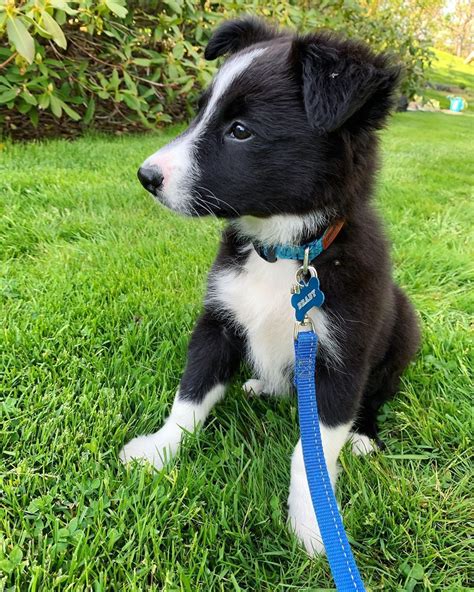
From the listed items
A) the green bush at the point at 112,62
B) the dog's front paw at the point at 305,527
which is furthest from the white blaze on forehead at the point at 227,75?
the green bush at the point at 112,62

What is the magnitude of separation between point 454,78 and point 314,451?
117 ft

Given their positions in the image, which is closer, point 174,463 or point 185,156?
point 185,156

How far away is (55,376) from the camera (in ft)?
6.53

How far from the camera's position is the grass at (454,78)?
25497 millimetres

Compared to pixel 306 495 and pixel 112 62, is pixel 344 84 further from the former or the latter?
pixel 112 62

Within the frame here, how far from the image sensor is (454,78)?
31.7 m

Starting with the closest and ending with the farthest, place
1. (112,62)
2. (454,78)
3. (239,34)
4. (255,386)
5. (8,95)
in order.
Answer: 1. (239,34)
2. (255,386)
3. (8,95)
4. (112,62)
5. (454,78)

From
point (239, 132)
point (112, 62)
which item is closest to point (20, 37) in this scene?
point (239, 132)

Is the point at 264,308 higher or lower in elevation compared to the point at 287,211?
lower

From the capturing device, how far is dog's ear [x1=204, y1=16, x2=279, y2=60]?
2033 millimetres

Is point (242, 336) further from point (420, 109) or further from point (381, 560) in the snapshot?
point (420, 109)

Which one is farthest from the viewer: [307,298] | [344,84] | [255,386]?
[255,386]

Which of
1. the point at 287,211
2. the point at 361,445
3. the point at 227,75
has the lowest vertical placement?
the point at 361,445

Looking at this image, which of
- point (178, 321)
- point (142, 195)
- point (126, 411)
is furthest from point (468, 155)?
point (126, 411)
